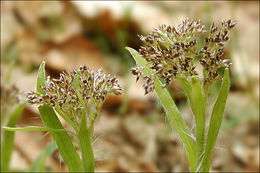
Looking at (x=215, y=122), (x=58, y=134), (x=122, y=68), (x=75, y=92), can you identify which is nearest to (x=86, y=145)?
(x=58, y=134)

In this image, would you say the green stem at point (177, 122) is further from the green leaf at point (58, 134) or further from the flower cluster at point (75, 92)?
the green leaf at point (58, 134)

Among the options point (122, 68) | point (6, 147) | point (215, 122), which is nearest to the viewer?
point (215, 122)

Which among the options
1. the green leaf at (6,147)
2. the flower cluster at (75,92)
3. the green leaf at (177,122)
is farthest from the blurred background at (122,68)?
the flower cluster at (75,92)

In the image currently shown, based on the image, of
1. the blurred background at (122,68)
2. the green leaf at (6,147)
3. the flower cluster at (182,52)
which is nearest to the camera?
the flower cluster at (182,52)

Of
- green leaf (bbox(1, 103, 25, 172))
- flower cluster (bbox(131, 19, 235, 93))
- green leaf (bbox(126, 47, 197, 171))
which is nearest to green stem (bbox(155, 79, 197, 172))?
green leaf (bbox(126, 47, 197, 171))

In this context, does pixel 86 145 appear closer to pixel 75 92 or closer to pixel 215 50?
pixel 75 92

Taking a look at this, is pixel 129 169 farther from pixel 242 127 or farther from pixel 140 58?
pixel 140 58
